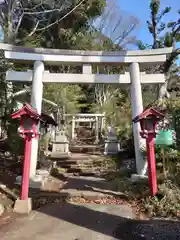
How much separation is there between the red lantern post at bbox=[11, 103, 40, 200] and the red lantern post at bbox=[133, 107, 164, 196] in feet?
7.46

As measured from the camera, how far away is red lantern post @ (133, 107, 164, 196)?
17.3 feet

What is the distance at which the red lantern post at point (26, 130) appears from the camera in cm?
504

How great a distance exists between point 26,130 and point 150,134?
2.69 meters

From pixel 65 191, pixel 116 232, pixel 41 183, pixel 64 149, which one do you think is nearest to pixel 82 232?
pixel 116 232

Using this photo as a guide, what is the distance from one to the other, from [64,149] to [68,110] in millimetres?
5376

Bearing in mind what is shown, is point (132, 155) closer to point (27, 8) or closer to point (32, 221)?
point (32, 221)

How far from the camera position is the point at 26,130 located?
521 cm

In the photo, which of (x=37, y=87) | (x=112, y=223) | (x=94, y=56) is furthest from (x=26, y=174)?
(x=94, y=56)

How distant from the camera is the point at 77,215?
474 centimetres

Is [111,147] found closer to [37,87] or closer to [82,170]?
[82,170]

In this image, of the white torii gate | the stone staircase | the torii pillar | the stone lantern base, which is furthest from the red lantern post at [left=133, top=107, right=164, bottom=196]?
the stone lantern base

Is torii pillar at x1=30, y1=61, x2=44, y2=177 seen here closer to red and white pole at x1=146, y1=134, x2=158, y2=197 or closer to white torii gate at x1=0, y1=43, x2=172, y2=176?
white torii gate at x1=0, y1=43, x2=172, y2=176

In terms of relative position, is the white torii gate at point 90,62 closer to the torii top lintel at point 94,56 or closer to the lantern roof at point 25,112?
the torii top lintel at point 94,56

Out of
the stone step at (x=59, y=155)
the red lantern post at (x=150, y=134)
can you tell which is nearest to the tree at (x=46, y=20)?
the stone step at (x=59, y=155)
